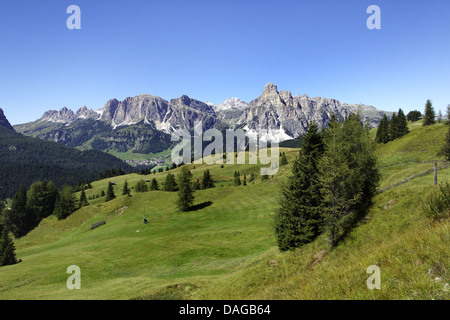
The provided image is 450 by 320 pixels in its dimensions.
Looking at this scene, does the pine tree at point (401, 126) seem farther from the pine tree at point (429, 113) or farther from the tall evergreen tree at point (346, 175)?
the tall evergreen tree at point (346, 175)

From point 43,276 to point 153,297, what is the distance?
2816 centimetres

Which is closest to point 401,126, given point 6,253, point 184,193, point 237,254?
point 184,193

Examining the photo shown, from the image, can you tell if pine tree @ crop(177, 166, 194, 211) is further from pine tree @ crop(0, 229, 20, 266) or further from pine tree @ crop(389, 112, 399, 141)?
pine tree @ crop(389, 112, 399, 141)

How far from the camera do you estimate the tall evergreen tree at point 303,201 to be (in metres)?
25.1

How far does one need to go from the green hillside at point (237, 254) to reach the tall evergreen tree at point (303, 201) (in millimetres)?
1577

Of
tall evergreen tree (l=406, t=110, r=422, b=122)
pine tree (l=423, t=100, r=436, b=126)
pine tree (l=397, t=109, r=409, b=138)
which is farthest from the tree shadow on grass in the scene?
tall evergreen tree (l=406, t=110, r=422, b=122)

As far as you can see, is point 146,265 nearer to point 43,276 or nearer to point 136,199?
point 43,276

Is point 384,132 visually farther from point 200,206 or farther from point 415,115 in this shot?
point 200,206

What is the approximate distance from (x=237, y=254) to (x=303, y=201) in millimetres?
17627

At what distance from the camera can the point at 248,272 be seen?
22562mm

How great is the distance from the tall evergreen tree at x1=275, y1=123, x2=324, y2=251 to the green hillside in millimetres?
1577

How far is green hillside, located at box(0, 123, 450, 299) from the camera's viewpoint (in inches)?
359

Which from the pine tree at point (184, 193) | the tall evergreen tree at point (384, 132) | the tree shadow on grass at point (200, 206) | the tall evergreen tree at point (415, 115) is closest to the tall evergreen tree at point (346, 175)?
the pine tree at point (184, 193)
